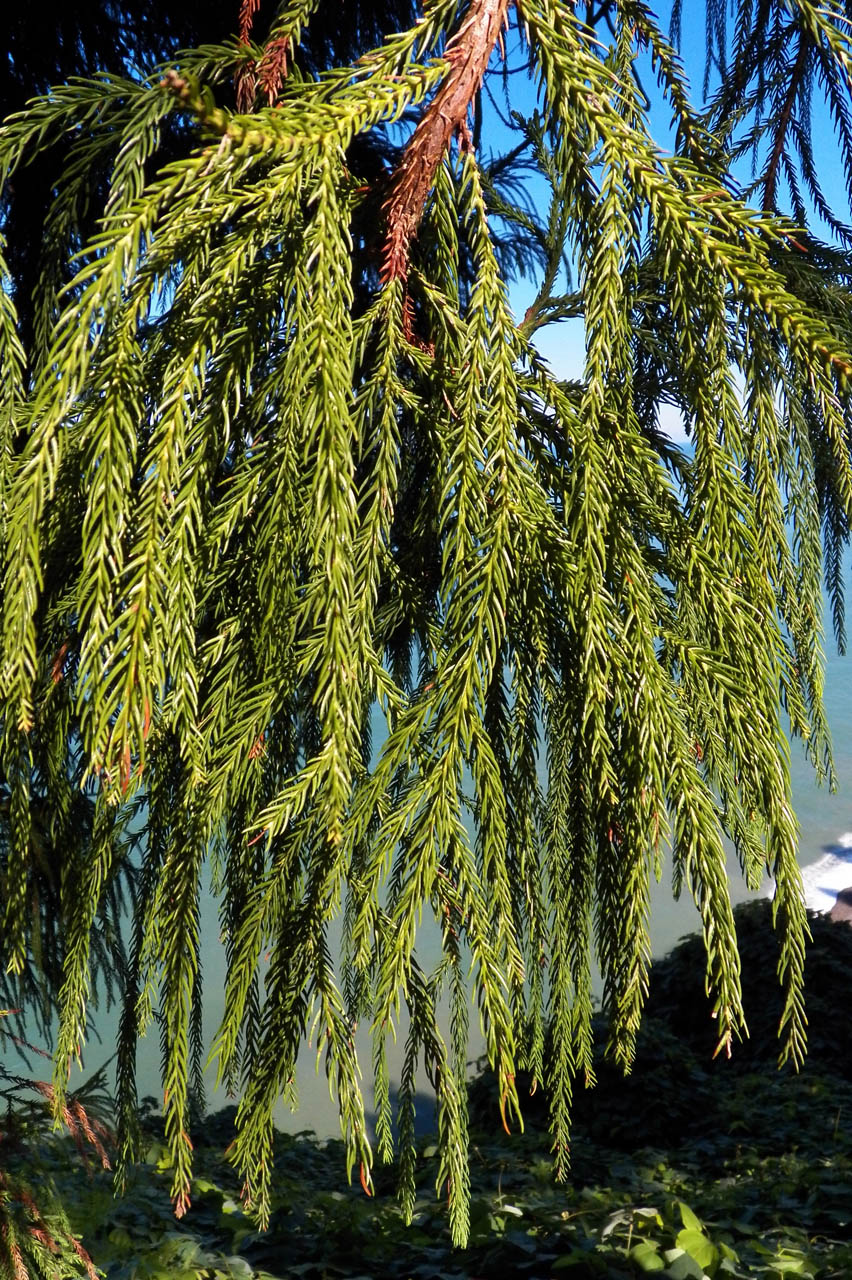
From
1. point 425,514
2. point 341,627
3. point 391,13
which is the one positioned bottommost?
point 341,627

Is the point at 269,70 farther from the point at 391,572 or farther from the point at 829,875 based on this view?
the point at 829,875

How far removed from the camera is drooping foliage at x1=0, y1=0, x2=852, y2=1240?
2.15 feet

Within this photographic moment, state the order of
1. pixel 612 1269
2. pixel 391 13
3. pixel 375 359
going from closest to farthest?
pixel 375 359 → pixel 391 13 → pixel 612 1269

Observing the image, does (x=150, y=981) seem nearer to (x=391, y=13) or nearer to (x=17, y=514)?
(x=17, y=514)

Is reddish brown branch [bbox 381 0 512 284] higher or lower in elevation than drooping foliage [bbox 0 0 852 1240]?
higher

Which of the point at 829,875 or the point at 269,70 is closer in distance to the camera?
the point at 269,70

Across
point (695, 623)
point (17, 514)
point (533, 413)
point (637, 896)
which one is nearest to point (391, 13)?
point (533, 413)

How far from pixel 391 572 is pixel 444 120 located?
0.39 metres

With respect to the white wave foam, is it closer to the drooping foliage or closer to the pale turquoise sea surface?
the pale turquoise sea surface

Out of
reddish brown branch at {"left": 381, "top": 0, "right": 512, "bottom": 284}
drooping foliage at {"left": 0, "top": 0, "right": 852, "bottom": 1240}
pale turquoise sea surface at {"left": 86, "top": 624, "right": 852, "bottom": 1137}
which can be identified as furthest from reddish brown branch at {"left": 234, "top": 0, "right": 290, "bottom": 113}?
pale turquoise sea surface at {"left": 86, "top": 624, "right": 852, "bottom": 1137}

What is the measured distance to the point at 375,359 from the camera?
33.5 inches

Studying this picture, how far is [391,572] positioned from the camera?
906 mm

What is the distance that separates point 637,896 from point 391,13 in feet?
5.83

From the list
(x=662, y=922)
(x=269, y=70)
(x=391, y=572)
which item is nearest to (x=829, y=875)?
(x=662, y=922)
